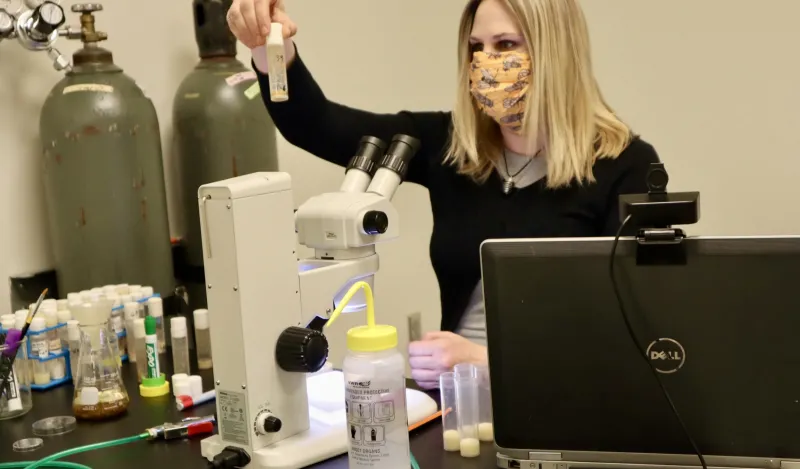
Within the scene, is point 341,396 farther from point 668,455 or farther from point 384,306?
point 384,306

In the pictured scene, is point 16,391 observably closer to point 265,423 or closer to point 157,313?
point 157,313

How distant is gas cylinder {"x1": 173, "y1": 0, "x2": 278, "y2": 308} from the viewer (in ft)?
6.69

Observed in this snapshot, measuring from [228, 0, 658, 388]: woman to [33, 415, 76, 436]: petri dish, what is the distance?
75 centimetres

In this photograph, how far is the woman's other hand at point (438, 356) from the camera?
134cm

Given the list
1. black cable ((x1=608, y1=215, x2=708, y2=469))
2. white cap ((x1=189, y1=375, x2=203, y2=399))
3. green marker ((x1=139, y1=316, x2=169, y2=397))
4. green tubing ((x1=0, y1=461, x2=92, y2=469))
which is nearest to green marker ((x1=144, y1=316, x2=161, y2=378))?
green marker ((x1=139, y1=316, x2=169, y2=397))

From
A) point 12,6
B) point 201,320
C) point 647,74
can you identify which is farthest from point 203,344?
point 647,74

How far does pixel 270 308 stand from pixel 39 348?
0.71 metres

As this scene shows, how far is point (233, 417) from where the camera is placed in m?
1.12

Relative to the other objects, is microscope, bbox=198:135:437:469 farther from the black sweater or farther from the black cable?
the black sweater

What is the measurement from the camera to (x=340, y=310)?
1.16m

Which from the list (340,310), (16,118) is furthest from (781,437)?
(16,118)

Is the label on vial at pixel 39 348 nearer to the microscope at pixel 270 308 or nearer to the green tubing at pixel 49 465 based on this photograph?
the green tubing at pixel 49 465

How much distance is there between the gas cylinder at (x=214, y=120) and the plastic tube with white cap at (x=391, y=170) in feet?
2.55

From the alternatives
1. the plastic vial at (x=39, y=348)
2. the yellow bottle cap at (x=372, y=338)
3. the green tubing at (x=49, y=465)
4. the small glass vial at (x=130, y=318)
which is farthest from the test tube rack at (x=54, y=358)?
the yellow bottle cap at (x=372, y=338)
